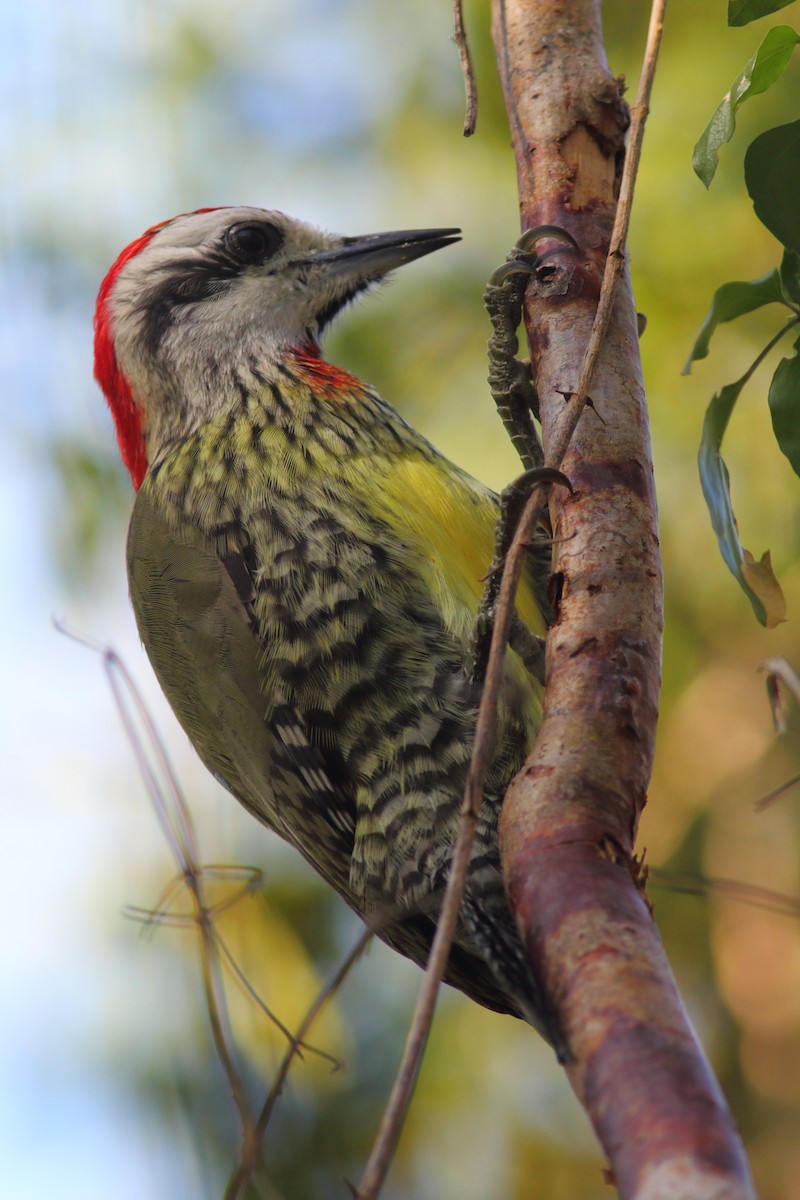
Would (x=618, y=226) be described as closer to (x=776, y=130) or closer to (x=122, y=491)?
(x=776, y=130)

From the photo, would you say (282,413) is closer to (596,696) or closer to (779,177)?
(779,177)

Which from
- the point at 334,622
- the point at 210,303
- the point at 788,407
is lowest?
the point at 334,622

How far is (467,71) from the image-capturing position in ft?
6.62

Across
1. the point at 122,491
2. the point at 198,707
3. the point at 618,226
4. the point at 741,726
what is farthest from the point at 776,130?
the point at 122,491

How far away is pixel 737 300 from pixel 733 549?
1.26 feet

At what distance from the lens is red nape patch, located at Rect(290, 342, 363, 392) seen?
2.97 metres

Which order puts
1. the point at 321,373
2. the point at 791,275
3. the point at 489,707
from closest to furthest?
1. the point at 489,707
2. the point at 791,275
3. the point at 321,373

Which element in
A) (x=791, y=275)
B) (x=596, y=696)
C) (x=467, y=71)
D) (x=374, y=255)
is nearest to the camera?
(x=596, y=696)

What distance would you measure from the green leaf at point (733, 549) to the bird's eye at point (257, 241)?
5.91ft

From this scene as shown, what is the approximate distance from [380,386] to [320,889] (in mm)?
1764

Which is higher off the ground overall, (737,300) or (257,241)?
(257,241)

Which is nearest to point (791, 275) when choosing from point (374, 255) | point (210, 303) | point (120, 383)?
point (374, 255)

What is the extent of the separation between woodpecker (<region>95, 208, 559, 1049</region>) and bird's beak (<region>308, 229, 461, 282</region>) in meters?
0.06

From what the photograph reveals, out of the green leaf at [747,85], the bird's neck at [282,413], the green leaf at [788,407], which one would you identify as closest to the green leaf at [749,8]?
the green leaf at [747,85]
